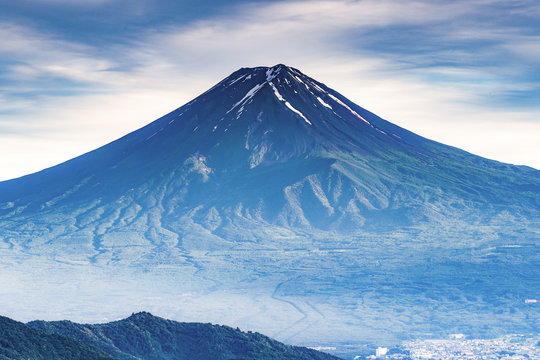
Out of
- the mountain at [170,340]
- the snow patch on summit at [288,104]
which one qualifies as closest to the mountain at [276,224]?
the snow patch on summit at [288,104]

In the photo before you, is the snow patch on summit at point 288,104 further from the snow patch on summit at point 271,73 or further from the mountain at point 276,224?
the snow patch on summit at point 271,73

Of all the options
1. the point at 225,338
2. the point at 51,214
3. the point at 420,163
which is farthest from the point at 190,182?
the point at 225,338

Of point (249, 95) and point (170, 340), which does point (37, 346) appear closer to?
point (170, 340)

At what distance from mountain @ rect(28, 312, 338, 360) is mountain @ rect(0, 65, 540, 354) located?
73.5 m

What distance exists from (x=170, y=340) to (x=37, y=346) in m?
11.3

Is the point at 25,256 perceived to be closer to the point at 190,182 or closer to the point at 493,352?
the point at 190,182

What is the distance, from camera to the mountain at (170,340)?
56.8m

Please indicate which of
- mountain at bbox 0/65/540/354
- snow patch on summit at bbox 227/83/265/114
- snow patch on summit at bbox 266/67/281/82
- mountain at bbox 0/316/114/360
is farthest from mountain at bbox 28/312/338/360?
snow patch on summit at bbox 266/67/281/82

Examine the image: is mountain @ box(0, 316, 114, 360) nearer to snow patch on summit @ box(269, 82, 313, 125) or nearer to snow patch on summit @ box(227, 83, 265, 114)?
snow patch on summit @ box(269, 82, 313, 125)

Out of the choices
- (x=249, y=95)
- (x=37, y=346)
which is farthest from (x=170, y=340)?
(x=249, y=95)

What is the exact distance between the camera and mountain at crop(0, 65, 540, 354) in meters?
147

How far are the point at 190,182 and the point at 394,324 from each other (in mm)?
63267

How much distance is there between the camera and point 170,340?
59.0 metres

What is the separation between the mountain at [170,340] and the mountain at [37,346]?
4.88 meters
